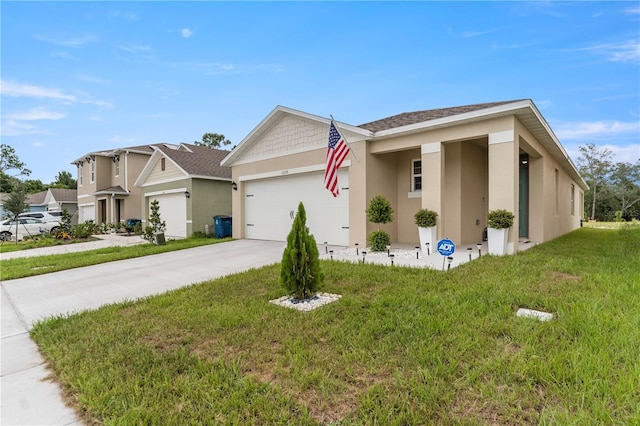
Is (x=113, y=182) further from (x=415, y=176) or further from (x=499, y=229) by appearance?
(x=499, y=229)

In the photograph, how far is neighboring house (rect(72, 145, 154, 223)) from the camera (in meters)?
21.2

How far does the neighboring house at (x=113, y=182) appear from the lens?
21.2m

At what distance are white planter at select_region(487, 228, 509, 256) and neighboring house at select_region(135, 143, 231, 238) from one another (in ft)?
40.6

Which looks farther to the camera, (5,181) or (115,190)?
(5,181)

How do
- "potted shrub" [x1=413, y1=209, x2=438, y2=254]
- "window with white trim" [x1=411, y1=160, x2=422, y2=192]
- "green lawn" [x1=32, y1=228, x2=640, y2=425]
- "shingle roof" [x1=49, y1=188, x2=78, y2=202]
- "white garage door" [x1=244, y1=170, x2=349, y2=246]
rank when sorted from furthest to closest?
"shingle roof" [x1=49, y1=188, x2=78, y2=202] → "white garage door" [x1=244, y1=170, x2=349, y2=246] → "window with white trim" [x1=411, y1=160, x2=422, y2=192] → "potted shrub" [x1=413, y1=209, x2=438, y2=254] → "green lawn" [x1=32, y1=228, x2=640, y2=425]

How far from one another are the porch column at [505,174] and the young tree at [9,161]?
4914 cm

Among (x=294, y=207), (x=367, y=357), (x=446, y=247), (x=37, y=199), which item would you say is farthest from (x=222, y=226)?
(x=37, y=199)

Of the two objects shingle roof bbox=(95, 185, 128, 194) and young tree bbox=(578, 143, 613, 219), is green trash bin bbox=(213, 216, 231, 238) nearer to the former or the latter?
shingle roof bbox=(95, 185, 128, 194)

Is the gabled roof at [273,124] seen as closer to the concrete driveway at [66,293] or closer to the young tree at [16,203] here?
the concrete driveway at [66,293]

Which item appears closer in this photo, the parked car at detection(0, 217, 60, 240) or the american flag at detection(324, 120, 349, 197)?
the american flag at detection(324, 120, 349, 197)

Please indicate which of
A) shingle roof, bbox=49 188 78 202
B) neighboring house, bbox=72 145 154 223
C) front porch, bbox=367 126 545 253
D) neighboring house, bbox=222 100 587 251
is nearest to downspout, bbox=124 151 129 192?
neighboring house, bbox=72 145 154 223

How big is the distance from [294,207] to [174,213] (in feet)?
27.3

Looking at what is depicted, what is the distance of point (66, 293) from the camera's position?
5.64 meters

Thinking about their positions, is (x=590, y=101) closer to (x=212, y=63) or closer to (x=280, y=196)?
(x=280, y=196)
